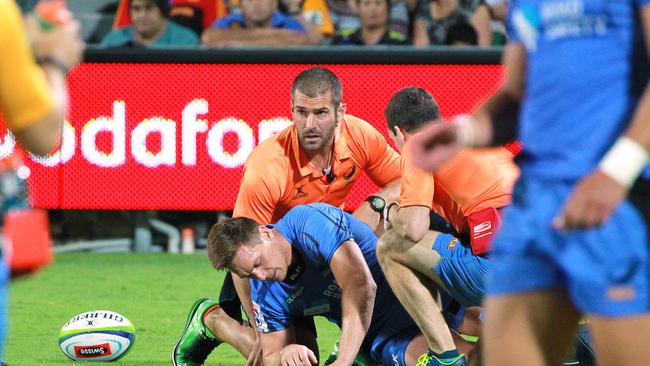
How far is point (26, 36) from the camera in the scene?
2.86 metres

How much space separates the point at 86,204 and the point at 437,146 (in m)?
7.21

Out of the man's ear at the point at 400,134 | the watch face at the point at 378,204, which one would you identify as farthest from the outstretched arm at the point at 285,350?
the watch face at the point at 378,204

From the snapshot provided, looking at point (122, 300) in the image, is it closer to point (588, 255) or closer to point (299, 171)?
point (299, 171)

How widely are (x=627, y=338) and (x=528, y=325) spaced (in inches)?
10.3

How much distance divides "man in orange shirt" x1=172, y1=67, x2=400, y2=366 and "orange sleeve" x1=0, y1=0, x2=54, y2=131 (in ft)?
10.5

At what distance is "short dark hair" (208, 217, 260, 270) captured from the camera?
517 centimetres

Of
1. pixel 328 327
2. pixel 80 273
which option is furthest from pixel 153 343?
pixel 80 273

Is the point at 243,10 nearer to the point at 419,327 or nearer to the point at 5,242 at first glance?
the point at 419,327

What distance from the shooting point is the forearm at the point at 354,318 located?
17.0 ft

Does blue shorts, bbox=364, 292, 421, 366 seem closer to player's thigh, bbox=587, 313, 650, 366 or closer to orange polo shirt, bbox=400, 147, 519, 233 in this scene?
orange polo shirt, bbox=400, 147, 519, 233

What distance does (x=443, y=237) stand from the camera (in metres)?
5.68

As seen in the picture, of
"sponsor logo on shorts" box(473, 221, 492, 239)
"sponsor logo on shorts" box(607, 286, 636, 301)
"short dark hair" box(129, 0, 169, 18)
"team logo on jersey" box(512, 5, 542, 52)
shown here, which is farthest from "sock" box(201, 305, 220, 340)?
"short dark hair" box(129, 0, 169, 18)

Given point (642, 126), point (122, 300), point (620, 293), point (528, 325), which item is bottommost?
point (122, 300)

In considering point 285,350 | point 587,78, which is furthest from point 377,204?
point 587,78
